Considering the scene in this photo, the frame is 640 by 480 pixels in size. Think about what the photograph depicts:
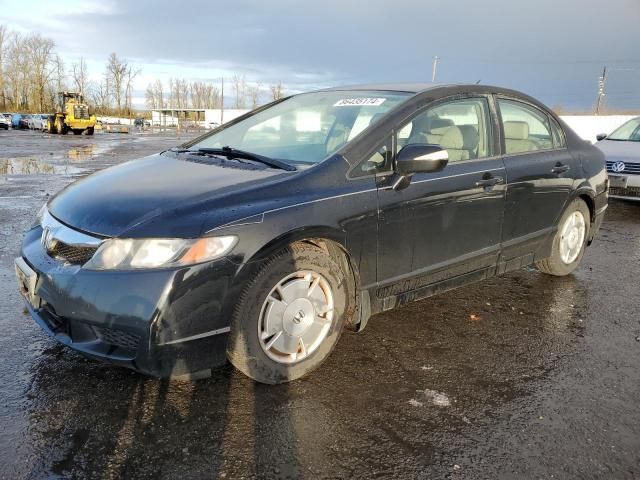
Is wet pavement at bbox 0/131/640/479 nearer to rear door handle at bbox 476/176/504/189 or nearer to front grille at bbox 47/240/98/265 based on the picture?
front grille at bbox 47/240/98/265

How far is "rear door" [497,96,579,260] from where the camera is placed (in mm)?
4098

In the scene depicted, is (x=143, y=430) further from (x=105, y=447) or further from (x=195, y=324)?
(x=195, y=324)

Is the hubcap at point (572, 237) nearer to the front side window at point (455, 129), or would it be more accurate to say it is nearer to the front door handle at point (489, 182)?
the front door handle at point (489, 182)

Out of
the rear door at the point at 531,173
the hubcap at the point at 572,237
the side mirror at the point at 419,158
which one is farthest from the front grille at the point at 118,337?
the hubcap at the point at 572,237

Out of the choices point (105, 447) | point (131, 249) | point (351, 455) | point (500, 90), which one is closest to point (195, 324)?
point (131, 249)

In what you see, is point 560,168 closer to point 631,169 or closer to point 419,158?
point 419,158

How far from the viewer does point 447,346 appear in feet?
11.7

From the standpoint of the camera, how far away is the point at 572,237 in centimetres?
496

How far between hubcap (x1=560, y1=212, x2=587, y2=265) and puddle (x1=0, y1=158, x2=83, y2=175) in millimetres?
11120

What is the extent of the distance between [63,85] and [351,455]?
107888mm

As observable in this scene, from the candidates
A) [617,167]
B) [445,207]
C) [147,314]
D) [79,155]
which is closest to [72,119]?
[79,155]

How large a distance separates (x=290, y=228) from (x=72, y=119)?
41707 mm

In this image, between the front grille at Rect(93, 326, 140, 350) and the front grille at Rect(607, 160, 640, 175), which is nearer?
the front grille at Rect(93, 326, 140, 350)

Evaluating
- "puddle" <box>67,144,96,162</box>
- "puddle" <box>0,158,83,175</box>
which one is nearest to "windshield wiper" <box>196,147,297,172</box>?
"puddle" <box>0,158,83,175</box>
